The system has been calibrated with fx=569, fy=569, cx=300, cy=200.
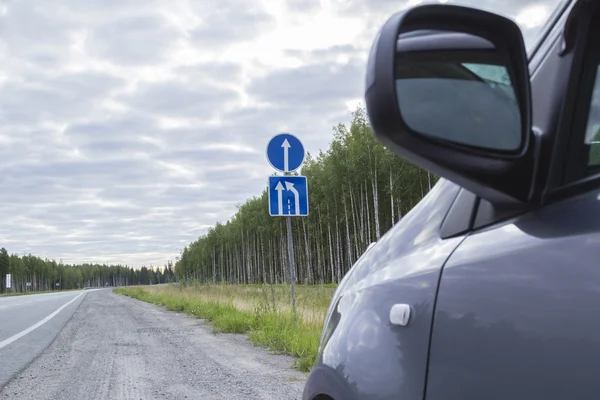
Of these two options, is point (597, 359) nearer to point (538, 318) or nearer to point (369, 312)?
point (538, 318)

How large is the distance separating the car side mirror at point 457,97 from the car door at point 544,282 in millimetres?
76

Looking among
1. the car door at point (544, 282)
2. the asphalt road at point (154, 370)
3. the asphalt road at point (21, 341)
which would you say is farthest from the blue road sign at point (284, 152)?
the car door at point (544, 282)

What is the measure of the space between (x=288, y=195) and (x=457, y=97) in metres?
8.12

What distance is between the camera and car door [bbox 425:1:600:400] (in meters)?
→ 0.88

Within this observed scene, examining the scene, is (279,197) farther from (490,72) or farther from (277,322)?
(490,72)

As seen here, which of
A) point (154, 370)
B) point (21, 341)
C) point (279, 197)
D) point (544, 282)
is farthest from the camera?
point (21, 341)

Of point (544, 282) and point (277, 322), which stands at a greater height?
point (544, 282)

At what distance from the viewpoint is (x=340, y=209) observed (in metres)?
48.7

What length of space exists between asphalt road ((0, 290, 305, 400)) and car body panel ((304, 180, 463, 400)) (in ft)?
11.8

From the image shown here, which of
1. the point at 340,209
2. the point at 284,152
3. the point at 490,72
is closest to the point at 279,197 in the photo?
the point at 284,152

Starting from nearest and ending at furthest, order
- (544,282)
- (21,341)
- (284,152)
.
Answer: (544,282) → (284,152) → (21,341)

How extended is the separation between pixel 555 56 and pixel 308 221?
52995 mm

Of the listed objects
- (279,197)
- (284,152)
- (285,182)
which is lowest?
(279,197)

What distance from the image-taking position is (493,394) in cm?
101
